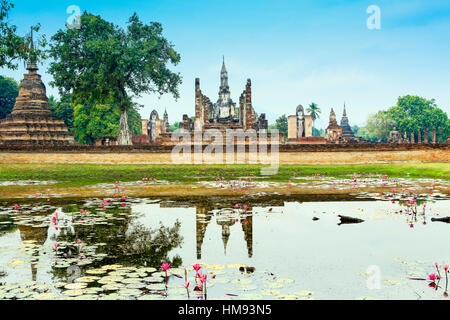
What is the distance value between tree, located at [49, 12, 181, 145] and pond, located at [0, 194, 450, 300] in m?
23.2

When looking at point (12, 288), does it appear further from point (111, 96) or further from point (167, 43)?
point (167, 43)

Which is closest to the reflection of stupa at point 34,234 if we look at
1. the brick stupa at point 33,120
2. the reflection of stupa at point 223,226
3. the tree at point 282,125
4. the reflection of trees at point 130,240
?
the reflection of trees at point 130,240

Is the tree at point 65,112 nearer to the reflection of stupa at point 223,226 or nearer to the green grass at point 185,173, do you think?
the green grass at point 185,173

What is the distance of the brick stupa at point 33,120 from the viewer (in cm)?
3928

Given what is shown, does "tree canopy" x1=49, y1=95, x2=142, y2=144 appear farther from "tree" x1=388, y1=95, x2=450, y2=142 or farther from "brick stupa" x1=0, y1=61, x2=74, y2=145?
"tree" x1=388, y1=95, x2=450, y2=142

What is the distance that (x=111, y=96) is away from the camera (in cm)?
3309

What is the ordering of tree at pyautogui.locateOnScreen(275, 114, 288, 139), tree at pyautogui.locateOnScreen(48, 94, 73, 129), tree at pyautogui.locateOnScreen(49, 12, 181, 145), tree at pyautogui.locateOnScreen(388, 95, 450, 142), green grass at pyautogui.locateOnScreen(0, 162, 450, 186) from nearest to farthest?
green grass at pyautogui.locateOnScreen(0, 162, 450, 186) < tree at pyautogui.locateOnScreen(49, 12, 181, 145) < tree at pyautogui.locateOnScreen(48, 94, 73, 129) < tree at pyautogui.locateOnScreen(388, 95, 450, 142) < tree at pyautogui.locateOnScreen(275, 114, 288, 139)

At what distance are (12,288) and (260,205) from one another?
6.38 metres

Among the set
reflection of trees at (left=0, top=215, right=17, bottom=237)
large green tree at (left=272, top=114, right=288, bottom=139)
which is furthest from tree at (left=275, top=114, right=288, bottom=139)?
reflection of trees at (left=0, top=215, right=17, bottom=237)

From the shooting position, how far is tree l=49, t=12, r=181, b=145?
31.7 m

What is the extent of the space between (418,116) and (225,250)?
2865 inches

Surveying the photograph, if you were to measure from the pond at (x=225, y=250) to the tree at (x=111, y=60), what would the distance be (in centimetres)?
2322

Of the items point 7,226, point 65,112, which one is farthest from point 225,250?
point 65,112

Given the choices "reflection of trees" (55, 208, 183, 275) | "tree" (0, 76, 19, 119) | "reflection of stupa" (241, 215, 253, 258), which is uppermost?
"tree" (0, 76, 19, 119)
